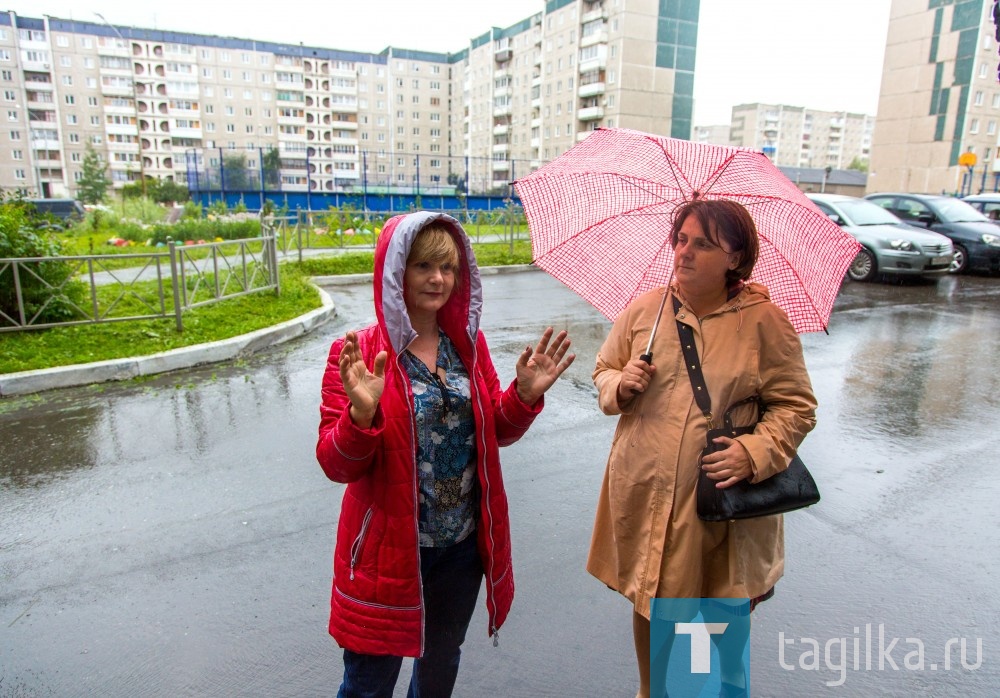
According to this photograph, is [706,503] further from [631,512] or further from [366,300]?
[366,300]

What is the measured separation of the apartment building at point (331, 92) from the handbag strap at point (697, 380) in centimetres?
5817

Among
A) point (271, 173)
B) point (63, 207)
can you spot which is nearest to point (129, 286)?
point (63, 207)

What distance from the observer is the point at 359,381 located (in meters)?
1.68

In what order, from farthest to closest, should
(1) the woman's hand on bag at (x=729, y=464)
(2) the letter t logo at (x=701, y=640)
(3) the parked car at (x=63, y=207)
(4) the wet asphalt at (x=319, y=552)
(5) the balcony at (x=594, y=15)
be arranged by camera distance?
(5) the balcony at (x=594, y=15) < (3) the parked car at (x=63, y=207) < (4) the wet asphalt at (x=319, y=552) < (2) the letter t logo at (x=701, y=640) < (1) the woman's hand on bag at (x=729, y=464)

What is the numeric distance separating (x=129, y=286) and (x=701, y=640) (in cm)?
892

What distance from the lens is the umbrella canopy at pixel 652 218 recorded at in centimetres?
226

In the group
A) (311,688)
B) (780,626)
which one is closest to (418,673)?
(311,688)

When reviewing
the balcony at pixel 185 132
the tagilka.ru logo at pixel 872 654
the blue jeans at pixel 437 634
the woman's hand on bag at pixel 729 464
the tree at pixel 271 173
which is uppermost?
the balcony at pixel 185 132

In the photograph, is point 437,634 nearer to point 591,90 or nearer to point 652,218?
point 652,218

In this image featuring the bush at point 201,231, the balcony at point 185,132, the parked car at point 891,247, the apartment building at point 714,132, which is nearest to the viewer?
the parked car at point 891,247

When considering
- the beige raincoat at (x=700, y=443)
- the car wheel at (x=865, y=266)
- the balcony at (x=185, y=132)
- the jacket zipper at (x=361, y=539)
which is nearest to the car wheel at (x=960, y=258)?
the car wheel at (x=865, y=266)

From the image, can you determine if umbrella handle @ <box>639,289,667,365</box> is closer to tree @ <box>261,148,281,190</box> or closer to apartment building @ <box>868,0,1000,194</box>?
tree @ <box>261,148,281,190</box>

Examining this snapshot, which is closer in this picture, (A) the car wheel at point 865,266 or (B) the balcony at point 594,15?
(A) the car wheel at point 865,266

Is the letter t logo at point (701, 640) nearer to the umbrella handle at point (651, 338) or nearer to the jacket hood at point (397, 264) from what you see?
the umbrella handle at point (651, 338)
